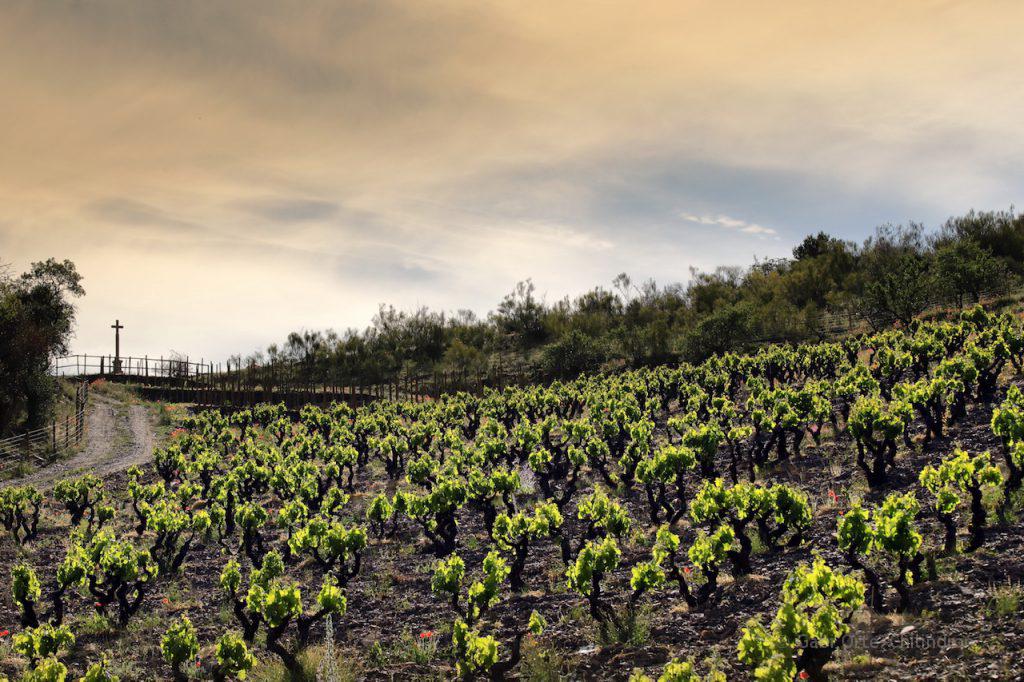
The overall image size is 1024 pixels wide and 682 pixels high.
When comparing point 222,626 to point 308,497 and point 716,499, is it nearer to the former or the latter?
point 308,497

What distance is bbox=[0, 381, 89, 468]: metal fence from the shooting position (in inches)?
1409

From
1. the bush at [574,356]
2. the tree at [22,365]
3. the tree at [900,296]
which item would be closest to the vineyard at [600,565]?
the tree at [22,365]

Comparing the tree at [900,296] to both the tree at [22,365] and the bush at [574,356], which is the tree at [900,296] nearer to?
the bush at [574,356]

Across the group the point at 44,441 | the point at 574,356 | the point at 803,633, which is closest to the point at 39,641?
the point at 803,633

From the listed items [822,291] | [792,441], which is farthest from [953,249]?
[792,441]

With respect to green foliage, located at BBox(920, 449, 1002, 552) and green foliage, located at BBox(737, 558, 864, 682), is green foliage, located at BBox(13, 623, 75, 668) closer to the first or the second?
green foliage, located at BBox(737, 558, 864, 682)

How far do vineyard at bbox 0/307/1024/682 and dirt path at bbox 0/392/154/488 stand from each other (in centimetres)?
579

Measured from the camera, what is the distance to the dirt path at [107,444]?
3419 cm

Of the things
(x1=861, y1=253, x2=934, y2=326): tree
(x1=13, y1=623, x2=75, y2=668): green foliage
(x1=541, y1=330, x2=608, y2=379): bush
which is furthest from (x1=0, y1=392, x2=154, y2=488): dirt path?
(x1=861, y1=253, x2=934, y2=326): tree

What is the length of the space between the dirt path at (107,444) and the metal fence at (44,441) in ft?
2.81

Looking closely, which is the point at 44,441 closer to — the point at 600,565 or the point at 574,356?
the point at 600,565

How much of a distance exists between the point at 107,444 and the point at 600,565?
3999 centimetres

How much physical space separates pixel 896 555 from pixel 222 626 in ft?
46.3

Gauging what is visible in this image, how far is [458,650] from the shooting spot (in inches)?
480
